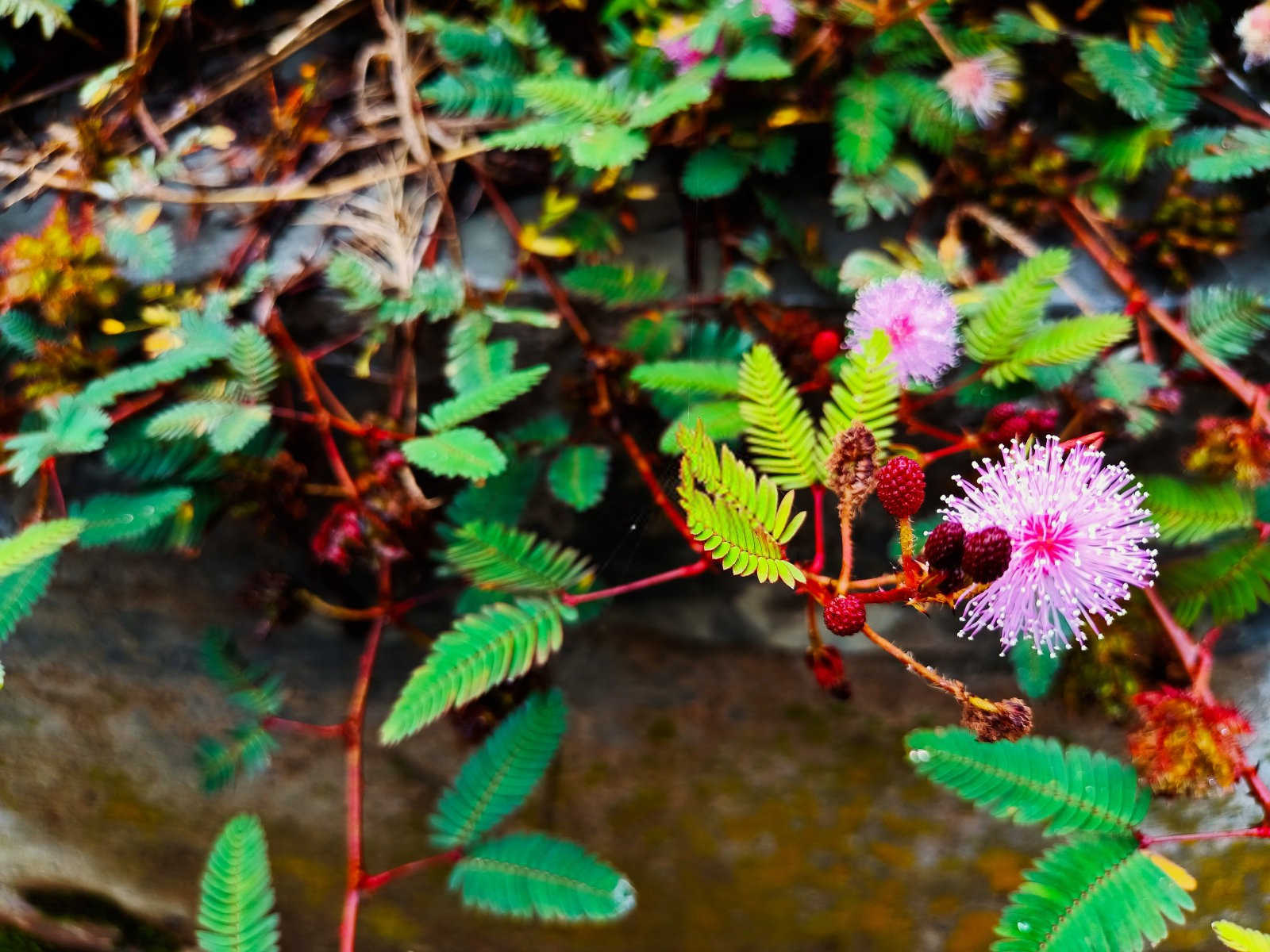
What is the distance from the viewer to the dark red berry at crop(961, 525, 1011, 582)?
29.0 inches

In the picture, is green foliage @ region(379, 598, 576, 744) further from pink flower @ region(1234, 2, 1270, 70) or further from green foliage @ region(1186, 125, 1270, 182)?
pink flower @ region(1234, 2, 1270, 70)

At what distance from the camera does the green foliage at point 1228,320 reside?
4.25 feet

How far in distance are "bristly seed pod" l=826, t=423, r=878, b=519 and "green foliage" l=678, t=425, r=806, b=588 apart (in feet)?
0.18

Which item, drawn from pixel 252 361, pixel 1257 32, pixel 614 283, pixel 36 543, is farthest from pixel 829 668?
pixel 1257 32

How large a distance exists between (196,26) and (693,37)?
3.45ft

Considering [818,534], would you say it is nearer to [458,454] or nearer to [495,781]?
[458,454]

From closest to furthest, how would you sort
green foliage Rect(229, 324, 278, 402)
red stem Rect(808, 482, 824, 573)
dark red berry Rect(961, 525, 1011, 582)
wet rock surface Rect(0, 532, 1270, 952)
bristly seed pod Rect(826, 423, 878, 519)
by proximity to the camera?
dark red berry Rect(961, 525, 1011, 582) < bristly seed pod Rect(826, 423, 878, 519) < red stem Rect(808, 482, 824, 573) < green foliage Rect(229, 324, 278, 402) < wet rock surface Rect(0, 532, 1270, 952)

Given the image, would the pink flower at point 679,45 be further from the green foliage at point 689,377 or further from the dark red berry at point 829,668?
the dark red berry at point 829,668

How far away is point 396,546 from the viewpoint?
1.36 meters

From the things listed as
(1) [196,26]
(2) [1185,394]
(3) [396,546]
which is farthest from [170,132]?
(2) [1185,394]

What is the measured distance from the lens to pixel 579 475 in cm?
134

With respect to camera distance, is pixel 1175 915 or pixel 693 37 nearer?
pixel 1175 915

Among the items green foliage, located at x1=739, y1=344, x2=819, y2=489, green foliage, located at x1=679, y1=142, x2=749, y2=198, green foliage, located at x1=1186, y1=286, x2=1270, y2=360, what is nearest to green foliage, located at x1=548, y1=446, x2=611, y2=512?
green foliage, located at x1=739, y1=344, x2=819, y2=489

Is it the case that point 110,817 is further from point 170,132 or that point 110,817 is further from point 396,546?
point 170,132
